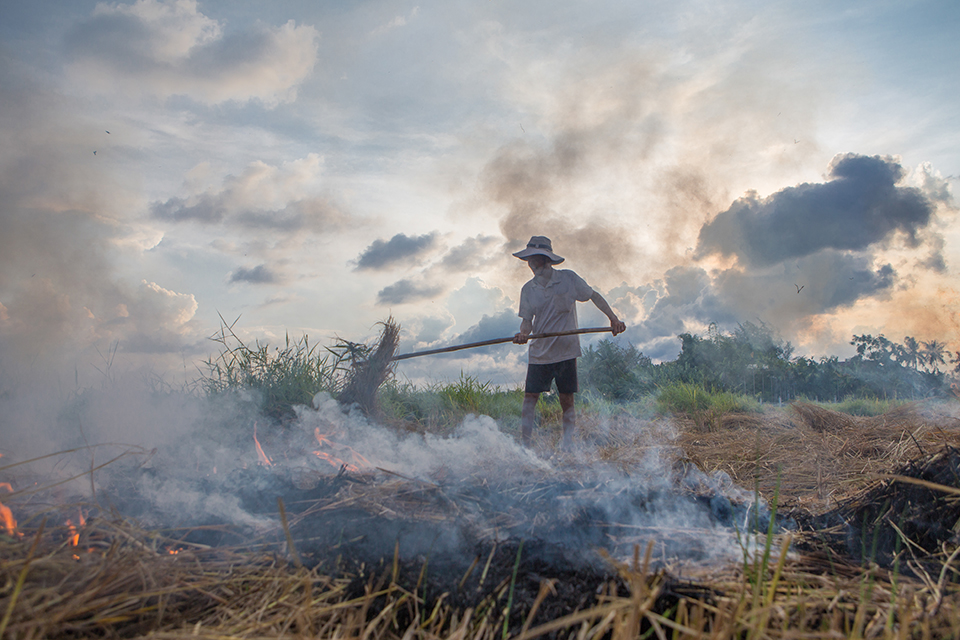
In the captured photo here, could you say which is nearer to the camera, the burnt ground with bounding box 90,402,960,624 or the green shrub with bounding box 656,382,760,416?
the burnt ground with bounding box 90,402,960,624

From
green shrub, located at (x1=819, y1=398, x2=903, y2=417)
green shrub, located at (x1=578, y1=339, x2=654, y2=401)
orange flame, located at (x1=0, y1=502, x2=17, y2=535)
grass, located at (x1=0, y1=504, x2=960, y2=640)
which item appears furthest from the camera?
green shrub, located at (x1=578, y1=339, x2=654, y2=401)

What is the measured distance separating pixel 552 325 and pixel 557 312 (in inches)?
5.7

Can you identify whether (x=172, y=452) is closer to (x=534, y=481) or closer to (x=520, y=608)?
(x=534, y=481)

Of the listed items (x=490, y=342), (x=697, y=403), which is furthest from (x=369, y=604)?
(x=697, y=403)

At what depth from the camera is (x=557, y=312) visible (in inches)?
203

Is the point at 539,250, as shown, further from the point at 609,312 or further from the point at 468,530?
the point at 468,530

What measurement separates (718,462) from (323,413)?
3.76 meters

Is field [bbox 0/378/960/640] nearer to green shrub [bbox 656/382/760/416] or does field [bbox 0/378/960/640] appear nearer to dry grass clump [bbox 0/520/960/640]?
dry grass clump [bbox 0/520/960/640]

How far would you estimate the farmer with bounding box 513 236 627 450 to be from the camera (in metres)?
5.09

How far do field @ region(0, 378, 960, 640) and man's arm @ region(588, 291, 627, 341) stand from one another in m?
1.70

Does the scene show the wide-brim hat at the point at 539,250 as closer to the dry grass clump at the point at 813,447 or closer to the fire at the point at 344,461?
the dry grass clump at the point at 813,447

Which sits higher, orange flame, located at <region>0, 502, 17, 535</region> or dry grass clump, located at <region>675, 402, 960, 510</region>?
orange flame, located at <region>0, 502, 17, 535</region>

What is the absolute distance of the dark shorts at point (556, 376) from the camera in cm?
512

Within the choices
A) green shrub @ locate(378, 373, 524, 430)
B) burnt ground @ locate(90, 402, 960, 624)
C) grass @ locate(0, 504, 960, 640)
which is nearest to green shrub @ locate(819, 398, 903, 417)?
green shrub @ locate(378, 373, 524, 430)
